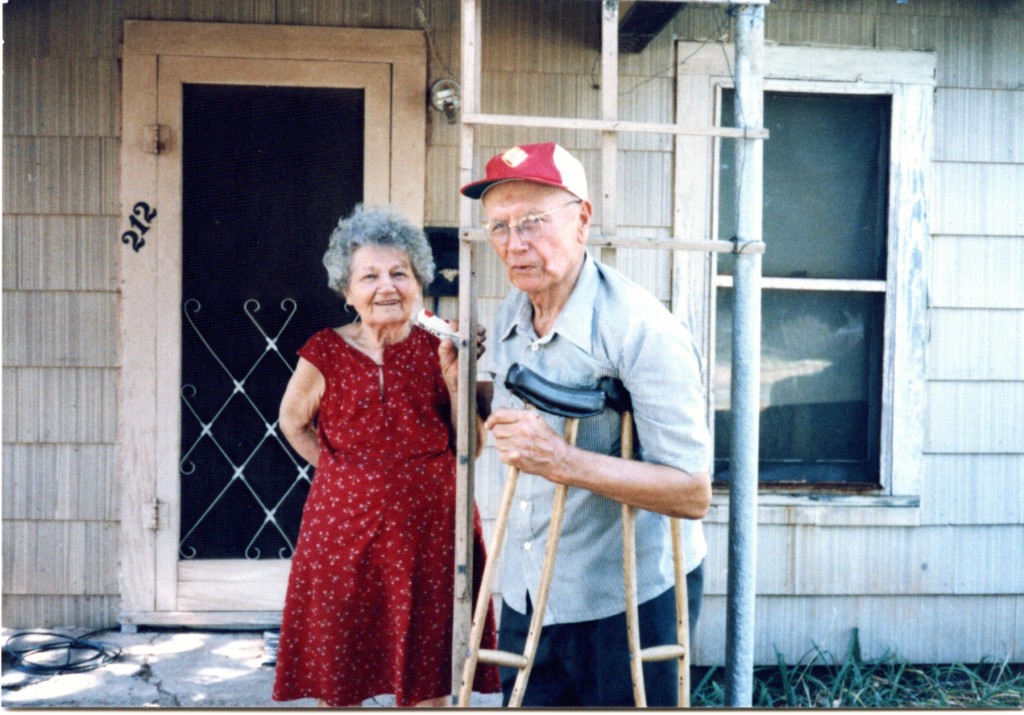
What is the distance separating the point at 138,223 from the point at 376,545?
1.94 meters

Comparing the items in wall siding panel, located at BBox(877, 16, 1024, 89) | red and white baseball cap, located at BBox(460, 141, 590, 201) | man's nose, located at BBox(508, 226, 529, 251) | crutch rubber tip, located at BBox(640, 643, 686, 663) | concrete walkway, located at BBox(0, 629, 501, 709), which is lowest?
concrete walkway, located at BBox(0, 629, 501, 709)

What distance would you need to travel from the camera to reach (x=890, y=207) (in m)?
3.92

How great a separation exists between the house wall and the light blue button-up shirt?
1.66m

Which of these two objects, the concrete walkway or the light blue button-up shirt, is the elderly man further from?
the concrete walkway

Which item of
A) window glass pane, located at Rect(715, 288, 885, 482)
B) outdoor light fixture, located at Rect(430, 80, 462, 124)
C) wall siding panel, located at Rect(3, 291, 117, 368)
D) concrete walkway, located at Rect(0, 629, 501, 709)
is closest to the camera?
concrete walkway, located at Rect(0, 629, 501, 709)

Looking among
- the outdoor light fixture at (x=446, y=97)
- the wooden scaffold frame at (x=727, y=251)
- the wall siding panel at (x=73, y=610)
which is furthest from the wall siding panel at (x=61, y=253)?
the wooden scaffold frame at (x=727, y=251)

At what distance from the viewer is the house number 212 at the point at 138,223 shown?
3877 mm

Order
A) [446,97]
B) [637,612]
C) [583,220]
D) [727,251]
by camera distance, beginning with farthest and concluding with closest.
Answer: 1. [446,97]
2. [727,251]
3. [583,220]
4. [637,612]

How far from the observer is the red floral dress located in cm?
270

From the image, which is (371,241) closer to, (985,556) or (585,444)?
(585,444)

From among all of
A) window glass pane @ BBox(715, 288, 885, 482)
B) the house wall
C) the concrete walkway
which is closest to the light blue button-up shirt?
the concrete walkway

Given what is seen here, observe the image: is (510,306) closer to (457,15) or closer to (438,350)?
(438,350)

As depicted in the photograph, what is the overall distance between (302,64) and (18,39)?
112 cm

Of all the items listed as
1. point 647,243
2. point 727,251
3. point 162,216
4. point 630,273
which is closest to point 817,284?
point 630,273
